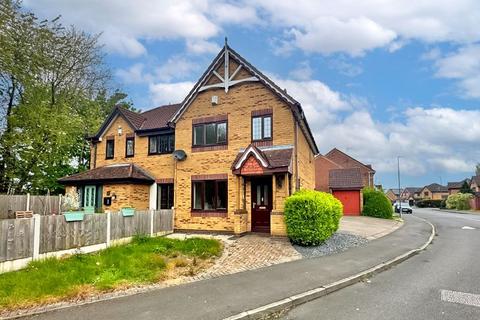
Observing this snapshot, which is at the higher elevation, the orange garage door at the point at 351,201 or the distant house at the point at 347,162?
the distant house at the point at 347,162

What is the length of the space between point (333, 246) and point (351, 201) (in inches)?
845

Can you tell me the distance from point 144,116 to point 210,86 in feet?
21.5

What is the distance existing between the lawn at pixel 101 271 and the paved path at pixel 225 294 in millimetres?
1120

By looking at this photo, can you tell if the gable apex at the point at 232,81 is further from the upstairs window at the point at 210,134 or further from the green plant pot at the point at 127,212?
the green plant pot at the point at 127,212

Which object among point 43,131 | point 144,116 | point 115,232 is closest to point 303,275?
point 115,232

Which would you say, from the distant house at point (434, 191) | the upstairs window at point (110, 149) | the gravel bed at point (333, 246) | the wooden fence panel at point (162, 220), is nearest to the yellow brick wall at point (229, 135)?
the wooden fence panel at point (162, 220)

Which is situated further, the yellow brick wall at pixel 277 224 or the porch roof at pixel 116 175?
the porch roof at pixel 116 175

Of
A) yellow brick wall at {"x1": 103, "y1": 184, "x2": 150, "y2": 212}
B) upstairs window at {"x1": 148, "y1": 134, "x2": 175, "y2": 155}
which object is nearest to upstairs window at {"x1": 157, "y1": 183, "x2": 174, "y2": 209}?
yellow brick wall at {"x1": 103, "y1": 184, "x2": 150, "y2": 212}

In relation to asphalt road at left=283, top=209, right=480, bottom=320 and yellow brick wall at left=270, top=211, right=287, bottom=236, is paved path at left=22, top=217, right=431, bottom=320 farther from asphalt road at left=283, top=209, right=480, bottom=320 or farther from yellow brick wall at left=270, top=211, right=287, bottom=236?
yellow brick wall at left=270, top=211, right=287, bottom=236

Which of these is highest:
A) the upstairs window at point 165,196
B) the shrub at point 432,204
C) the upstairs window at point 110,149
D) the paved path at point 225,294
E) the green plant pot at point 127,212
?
the upstairs window at point 110,149

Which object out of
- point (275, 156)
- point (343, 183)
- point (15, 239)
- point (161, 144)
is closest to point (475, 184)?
point (343, 183)

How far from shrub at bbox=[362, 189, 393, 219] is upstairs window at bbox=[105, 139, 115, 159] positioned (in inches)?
914

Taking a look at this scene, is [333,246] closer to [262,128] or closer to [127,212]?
[262,128]

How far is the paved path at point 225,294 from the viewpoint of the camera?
667cm
